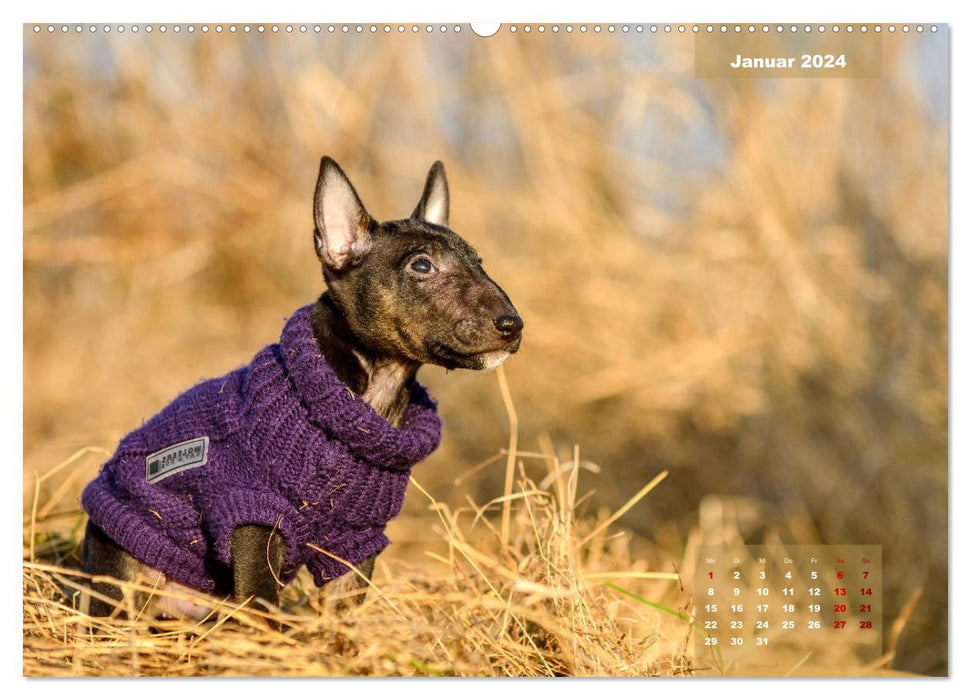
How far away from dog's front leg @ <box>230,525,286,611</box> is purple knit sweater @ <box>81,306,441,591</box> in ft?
0.11

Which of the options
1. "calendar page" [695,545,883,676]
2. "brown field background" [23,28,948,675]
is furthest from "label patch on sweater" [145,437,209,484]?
"brown field background" [23,28,948,675]

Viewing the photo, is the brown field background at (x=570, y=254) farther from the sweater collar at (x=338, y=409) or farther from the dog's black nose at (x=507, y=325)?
the dog's black nose at (x=507, y=325)

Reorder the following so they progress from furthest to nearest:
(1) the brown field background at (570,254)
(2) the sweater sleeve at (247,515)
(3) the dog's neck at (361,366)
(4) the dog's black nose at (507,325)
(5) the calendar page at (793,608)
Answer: (1) the brown field background at (570,254), (5) the calendar page at (793,608), (3) the dog's neck at (361,366), (4) the dog's black nose at (507,325), (2) the sweater sleeve at (247,515)

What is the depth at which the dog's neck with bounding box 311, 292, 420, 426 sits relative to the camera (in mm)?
3408

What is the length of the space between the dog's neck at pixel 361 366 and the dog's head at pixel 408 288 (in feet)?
0.12

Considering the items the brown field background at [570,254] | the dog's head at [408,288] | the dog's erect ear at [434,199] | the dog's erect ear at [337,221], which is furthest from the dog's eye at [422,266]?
the brown field background at [570,254]

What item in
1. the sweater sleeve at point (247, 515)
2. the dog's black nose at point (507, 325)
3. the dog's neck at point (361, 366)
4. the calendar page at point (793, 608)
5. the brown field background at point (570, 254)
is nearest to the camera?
the sweater sleeve at point (247, 515)

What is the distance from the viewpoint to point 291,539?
3258mm

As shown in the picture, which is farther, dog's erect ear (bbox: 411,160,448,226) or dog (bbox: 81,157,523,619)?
dog's erect ear (bbox: 411,160,448,226)

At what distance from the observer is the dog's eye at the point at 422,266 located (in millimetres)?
3453

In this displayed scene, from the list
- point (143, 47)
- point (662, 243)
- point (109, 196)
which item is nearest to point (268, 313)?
point (109, 196)

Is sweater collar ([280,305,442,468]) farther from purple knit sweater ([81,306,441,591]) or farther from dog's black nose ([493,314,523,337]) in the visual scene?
dog's black nose ([493,314,523,337])

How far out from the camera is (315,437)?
10.7ft

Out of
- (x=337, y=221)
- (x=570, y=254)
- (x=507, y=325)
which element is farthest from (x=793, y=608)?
(x=570, y=254)
